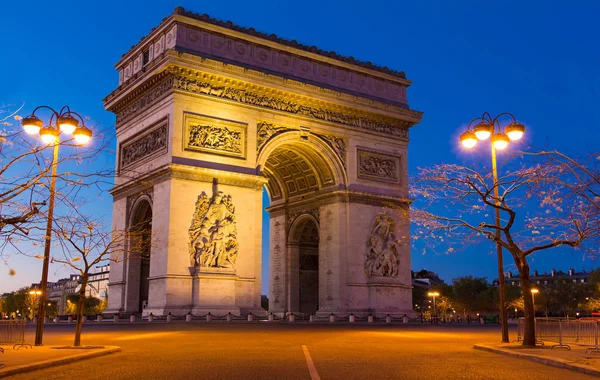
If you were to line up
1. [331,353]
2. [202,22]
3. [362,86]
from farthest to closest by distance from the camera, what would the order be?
[362,86]
[202,22]
[331,353]

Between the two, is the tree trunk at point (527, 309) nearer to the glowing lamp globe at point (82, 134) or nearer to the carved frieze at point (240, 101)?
the glowing lamp globe at point (82, 134)

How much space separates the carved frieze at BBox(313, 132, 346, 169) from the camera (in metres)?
40.2

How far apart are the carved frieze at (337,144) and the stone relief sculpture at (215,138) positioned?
231 inches

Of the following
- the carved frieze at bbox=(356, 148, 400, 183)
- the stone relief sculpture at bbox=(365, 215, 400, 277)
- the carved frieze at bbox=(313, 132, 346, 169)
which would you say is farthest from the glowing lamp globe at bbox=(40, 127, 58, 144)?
the carved frieze at bbox=(356, 148, 400, 183)

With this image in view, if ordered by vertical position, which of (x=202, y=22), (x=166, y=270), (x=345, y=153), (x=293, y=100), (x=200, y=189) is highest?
(x=202, y=22)

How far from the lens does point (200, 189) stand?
1362 inches

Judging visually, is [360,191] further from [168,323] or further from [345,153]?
[168,323]

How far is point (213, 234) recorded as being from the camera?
113ft

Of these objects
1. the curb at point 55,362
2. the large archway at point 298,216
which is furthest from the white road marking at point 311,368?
the large archway at point 298,216

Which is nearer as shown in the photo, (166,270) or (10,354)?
(10,354)

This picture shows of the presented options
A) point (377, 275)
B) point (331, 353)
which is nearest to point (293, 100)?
point (377, 275)

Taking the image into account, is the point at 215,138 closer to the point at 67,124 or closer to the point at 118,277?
the point at 118,277

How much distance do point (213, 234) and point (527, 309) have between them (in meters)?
19.1

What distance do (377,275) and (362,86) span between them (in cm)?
Result: 1188
